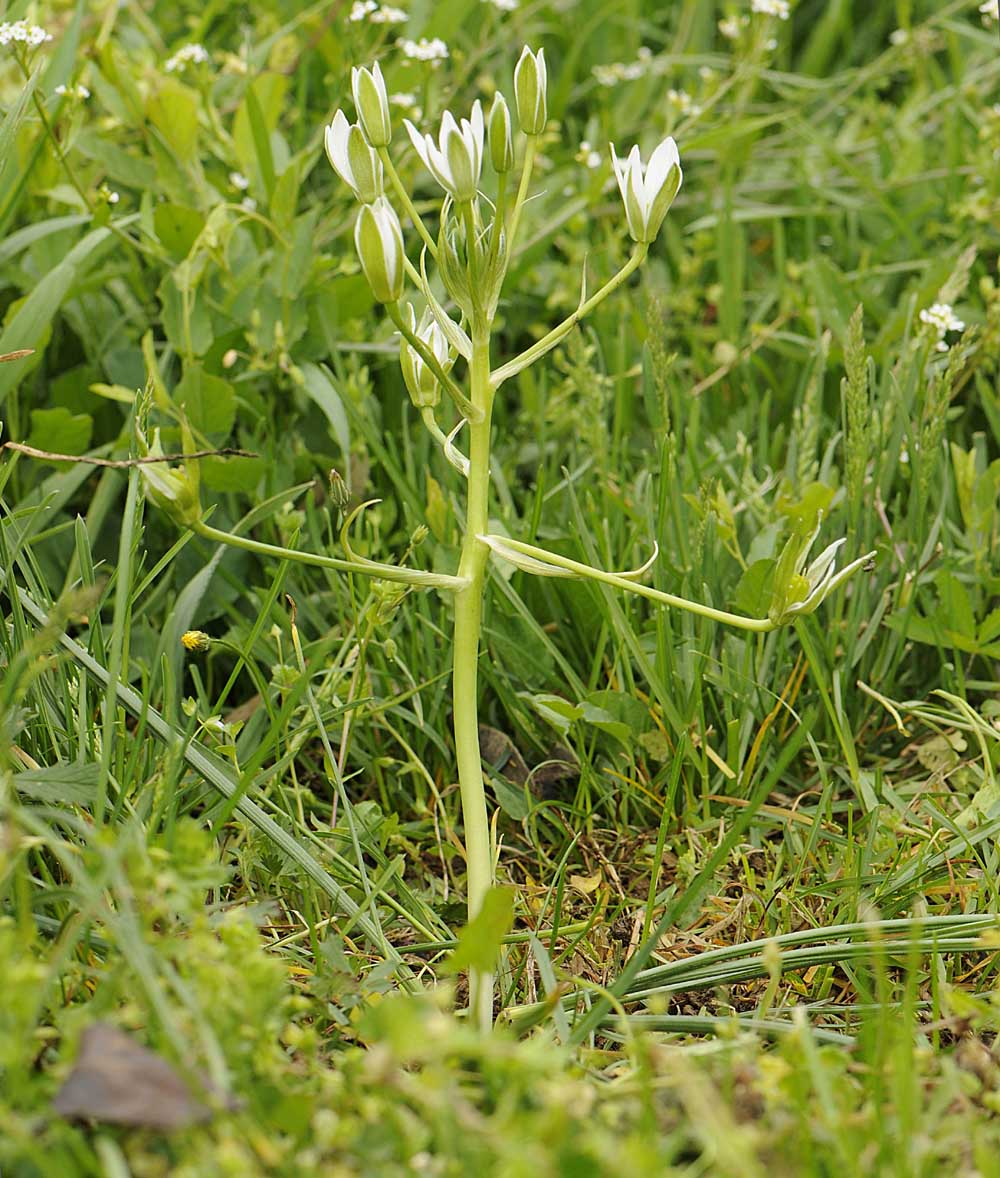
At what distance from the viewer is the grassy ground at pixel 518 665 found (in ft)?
3.35

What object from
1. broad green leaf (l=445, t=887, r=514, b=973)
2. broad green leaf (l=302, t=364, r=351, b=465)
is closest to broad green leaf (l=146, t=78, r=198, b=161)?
broad green leaf (l=302, t=364, r=351, b=465)

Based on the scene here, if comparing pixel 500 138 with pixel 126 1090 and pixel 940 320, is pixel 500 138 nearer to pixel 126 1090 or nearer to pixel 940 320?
pixel 126 1090

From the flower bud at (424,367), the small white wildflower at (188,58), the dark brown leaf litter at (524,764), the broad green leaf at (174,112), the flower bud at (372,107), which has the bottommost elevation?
the dark brown leaf litter at (524,764)

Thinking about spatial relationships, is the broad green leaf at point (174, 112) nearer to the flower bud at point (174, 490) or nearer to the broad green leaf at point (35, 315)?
the broad green leaf at point (35, 315)

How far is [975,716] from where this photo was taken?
171cm

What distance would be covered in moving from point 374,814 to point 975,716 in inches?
31.0

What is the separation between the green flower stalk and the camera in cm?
131

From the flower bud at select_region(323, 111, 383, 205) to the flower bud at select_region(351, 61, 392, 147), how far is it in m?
0.01

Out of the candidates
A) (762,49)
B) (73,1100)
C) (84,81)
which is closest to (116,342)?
(84,81)

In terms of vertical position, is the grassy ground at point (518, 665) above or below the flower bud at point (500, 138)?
below

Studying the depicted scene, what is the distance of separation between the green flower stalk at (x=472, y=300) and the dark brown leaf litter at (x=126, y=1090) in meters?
0.38

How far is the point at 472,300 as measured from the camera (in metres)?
1.39

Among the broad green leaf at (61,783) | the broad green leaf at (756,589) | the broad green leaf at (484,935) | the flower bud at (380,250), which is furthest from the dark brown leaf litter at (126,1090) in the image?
the broad green leaf at (756,589)

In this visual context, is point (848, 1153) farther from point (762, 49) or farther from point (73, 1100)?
point (762, 49)
